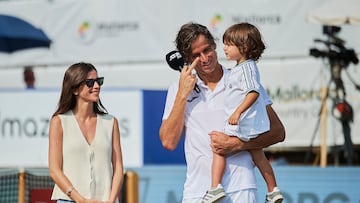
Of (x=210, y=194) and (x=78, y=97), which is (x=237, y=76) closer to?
(x=210, y=194)

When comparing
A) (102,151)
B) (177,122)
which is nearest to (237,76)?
(177,122)

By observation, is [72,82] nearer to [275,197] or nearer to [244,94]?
[244,94]

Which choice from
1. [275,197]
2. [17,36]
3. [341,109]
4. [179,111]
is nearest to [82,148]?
[179,111]

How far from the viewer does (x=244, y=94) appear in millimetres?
5332

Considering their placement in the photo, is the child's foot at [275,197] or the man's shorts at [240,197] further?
the child's foot at [275,197]

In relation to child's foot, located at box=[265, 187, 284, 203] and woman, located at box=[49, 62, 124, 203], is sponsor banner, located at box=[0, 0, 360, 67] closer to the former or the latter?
woman, located at box=[49, 62, 124, 203]

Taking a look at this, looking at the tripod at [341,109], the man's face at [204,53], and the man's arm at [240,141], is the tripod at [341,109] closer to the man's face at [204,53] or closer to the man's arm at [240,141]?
the man's arm at [240,141]

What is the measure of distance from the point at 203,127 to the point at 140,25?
41.6 ft

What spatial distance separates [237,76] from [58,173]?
1.25 m

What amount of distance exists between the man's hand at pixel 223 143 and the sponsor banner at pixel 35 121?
5883 millimetres

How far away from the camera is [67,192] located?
5.82 metres

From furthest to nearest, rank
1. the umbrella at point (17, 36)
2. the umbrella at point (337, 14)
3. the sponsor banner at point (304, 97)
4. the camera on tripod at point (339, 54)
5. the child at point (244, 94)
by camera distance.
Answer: the sponsor banner at point (304, 97) < the umbrella at point (17, 36) < the umbrella at point (337, 14) < the camera on tripod at point (339, 54) < the child at point (244, 94)

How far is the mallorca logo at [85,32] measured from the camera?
18.3 m

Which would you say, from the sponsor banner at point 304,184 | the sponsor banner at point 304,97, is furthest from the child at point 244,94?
the sponsor banner at point 304,97
